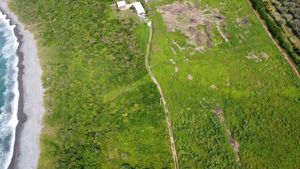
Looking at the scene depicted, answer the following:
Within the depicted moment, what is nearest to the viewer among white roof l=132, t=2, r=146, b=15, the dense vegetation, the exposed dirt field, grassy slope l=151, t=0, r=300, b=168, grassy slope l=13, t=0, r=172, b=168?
grassy slope l=151, t=0, r=300, b=168

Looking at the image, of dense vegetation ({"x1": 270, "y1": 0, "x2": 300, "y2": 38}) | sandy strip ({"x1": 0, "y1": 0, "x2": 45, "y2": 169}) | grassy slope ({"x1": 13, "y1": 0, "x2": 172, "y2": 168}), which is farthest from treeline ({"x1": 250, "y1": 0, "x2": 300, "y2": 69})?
sandy strip ({"x1": 0, "y1": 0, "x2": 45, "y2": 169})

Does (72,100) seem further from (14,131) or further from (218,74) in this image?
(218,74)

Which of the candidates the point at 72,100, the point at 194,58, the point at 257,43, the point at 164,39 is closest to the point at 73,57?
the point at 72,100

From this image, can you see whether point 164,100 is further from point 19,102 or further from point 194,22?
point 19,102

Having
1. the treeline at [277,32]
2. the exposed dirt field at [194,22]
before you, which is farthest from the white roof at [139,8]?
the treeline at [277,32]

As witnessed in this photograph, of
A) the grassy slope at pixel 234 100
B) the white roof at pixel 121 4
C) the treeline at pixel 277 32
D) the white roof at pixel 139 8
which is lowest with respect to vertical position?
the grassy slope at pixel 234 100

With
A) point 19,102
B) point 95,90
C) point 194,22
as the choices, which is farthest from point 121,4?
point 19,102

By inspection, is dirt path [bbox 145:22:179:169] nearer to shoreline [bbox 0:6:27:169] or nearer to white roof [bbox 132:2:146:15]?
white roof [bbox 132:2:146:15]

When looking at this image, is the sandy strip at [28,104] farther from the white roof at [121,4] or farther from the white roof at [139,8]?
the white roof at [139,8]
